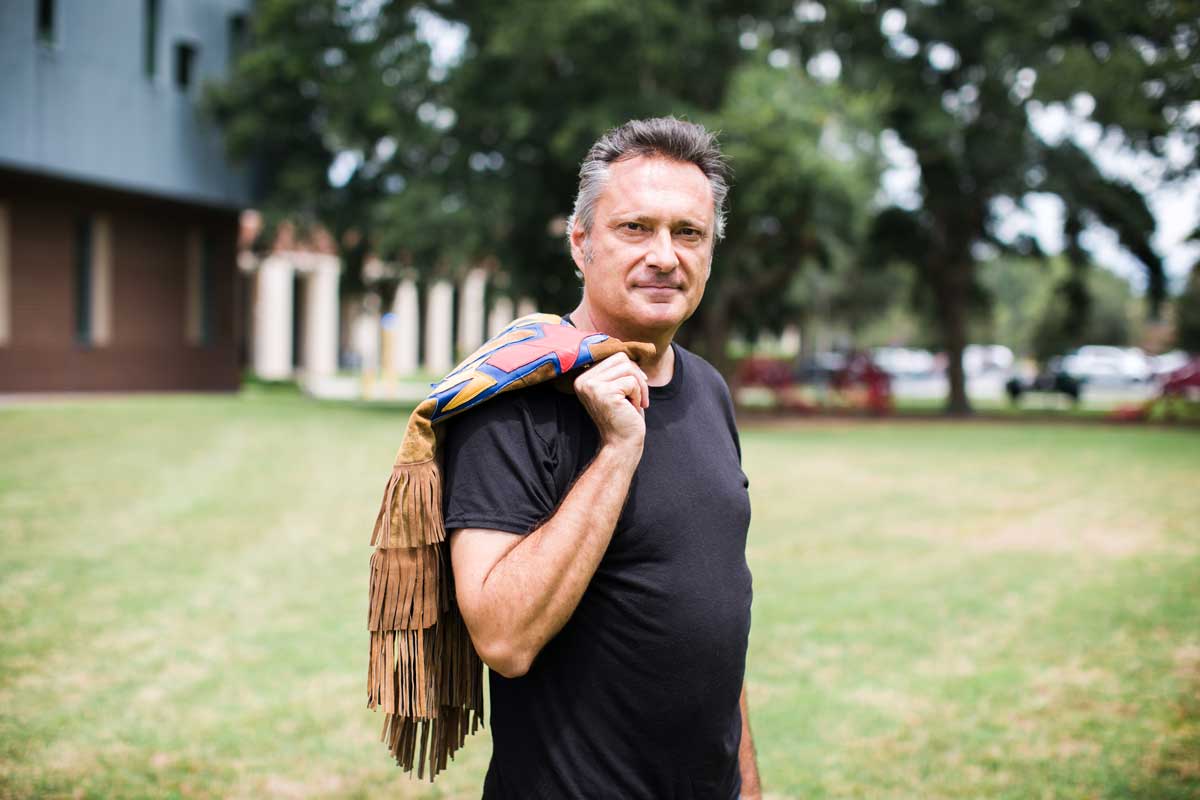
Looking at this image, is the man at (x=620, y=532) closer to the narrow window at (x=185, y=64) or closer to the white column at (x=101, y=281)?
the white column at (x=101, y=281)

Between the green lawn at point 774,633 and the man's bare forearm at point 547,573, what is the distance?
312 centimetres

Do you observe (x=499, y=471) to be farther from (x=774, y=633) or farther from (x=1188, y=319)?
(x=1188, y=319)

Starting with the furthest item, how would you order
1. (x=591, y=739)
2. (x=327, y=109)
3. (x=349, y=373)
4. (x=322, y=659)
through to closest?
(x=349, y=373), (x=327, y=109), (x=322, y=659), (x=591, y=739)

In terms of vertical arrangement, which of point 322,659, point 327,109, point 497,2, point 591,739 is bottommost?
point 322,659

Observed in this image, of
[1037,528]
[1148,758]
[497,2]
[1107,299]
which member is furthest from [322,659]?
[1107,299]

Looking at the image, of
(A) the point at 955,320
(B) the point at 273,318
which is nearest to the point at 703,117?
(A) the point at 955,320

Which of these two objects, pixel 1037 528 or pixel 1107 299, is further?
pixel 1107 299

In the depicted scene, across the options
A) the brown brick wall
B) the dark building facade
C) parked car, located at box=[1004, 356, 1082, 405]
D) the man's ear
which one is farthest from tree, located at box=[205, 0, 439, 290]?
parked car, located at box=[1004, 356, 1082, 405]

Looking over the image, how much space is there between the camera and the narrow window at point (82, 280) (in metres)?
25.7

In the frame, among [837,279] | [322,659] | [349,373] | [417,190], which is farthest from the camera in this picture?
[837,279]

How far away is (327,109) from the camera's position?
27.2 meters

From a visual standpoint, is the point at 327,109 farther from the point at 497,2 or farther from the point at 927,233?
the point at 927,233

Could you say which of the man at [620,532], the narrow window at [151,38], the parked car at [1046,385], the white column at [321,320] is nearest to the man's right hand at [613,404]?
the man at [620,532]

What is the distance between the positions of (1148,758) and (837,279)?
2132 inches
